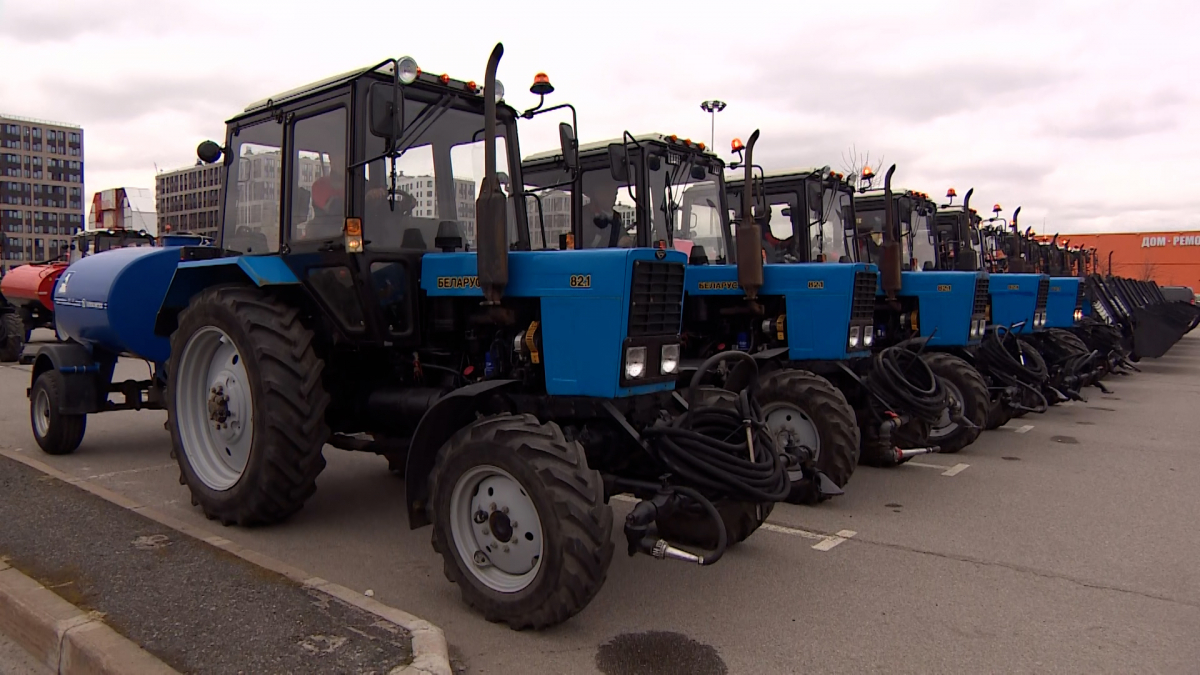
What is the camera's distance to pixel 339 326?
4926 mm

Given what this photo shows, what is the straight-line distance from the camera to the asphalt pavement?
3527 mm

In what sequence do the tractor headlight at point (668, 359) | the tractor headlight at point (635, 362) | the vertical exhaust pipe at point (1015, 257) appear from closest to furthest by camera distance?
the tractor headlight at point (635, 362), the tractor headlight at point (668, 359), the vertical exhaust pipe at point (1015, 257)

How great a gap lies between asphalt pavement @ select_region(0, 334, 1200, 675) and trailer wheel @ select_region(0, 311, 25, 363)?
9.18 metres

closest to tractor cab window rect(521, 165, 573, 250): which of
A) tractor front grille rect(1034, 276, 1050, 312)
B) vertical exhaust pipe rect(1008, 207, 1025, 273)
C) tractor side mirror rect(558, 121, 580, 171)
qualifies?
tractor side mirror rect(558, 121, 580, 171)

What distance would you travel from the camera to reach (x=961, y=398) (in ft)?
26.6

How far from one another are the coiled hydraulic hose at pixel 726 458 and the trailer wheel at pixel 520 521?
522 mm

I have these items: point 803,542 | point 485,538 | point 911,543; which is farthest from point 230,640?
point 911,543

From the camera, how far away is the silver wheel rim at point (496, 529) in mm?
3686

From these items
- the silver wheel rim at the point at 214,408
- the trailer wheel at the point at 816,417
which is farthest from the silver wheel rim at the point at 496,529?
the trailer wheel at the point at 816,417

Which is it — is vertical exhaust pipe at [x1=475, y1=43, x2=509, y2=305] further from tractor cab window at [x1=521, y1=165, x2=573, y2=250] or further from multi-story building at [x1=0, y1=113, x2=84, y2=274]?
multi-story building at [x1=0, y1=113, x2=84, y2=274]

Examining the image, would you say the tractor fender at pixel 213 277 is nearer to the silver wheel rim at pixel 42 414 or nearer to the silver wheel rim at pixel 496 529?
the silver wheel rim at pixel 42 414

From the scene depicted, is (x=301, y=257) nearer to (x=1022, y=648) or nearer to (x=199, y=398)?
(x=199, y=398)

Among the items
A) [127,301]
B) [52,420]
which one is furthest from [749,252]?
[52,420]

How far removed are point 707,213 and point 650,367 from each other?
3.69m
